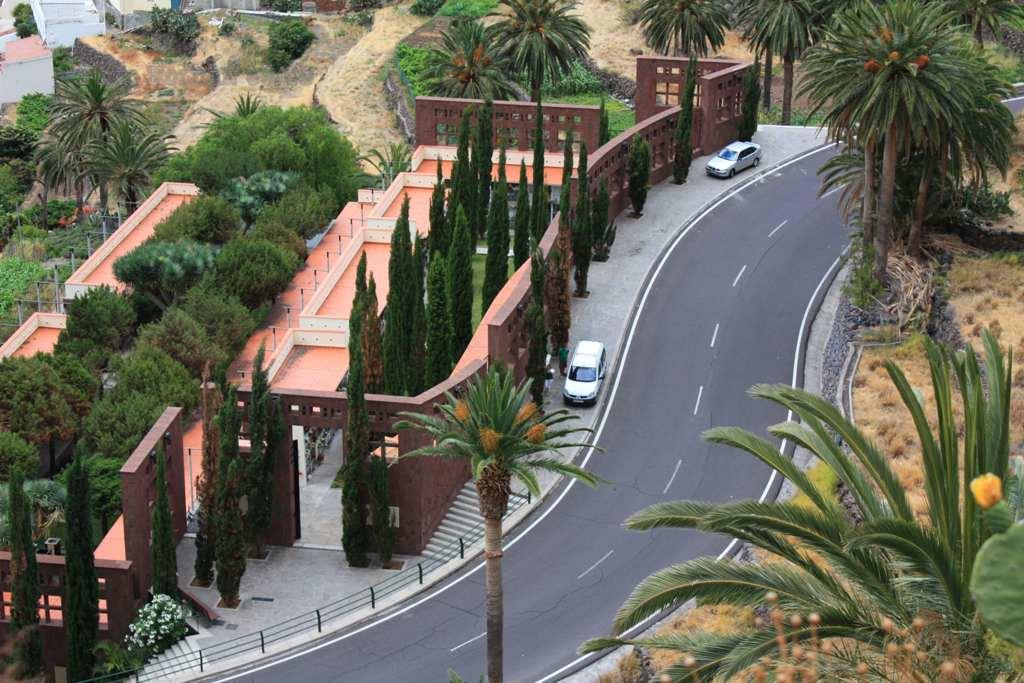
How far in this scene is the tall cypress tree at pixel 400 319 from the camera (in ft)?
202

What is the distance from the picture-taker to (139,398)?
210ft

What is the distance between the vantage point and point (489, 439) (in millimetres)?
41438

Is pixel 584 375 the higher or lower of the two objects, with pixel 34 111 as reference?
higher

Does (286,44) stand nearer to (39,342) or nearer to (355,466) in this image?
(39,342)

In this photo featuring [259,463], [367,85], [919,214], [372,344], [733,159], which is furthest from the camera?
[367,85]

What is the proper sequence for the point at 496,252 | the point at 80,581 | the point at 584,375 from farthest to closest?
the point at 496,252 → the point at 584,375 → the point at 80,581

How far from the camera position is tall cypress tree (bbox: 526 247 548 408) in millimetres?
61844

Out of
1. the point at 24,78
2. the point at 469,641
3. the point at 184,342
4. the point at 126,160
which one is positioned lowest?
the point at 469,641

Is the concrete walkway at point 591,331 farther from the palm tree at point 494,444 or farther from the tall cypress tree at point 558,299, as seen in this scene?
the palm tree at point 494,444

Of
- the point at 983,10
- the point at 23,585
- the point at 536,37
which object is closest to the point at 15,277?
the point at 536,37

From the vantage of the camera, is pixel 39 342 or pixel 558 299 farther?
pixel 39 342

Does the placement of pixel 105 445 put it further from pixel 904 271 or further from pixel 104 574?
pixel 904 271

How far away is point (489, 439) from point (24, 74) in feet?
353

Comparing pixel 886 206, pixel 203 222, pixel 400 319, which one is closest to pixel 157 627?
pixel 400 319
